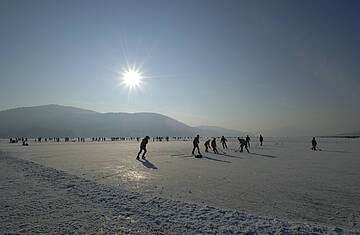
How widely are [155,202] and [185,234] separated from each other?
191 cm

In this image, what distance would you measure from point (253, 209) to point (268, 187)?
2629 mm

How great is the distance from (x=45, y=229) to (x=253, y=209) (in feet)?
16.2

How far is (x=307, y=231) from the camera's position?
3965 mm

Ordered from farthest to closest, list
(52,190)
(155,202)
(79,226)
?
(52,190) < (155,202) < (79,226)

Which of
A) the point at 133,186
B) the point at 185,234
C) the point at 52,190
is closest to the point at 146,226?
the point at 185,234

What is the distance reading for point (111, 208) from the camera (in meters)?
5.33

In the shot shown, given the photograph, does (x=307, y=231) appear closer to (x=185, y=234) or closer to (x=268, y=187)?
(x=185, y=234)

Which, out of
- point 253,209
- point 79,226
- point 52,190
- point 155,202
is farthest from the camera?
point 52,190

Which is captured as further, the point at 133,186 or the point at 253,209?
the point at 133,186

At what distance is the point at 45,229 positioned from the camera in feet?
13.6

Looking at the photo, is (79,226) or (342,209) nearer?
(79,226)

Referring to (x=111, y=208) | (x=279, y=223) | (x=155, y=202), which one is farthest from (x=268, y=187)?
(x=111, y=208)

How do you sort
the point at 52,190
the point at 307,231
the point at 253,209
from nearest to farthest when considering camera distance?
1. the point at 307,231
2. the point at 253,209
3. the point at 52,190

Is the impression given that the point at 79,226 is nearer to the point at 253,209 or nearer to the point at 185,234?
the point at 185,234
